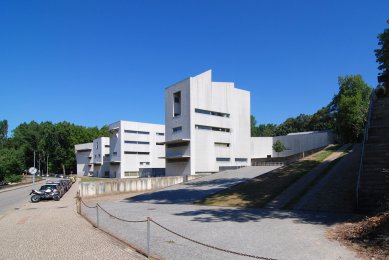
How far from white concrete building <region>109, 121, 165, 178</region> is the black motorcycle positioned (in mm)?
42386

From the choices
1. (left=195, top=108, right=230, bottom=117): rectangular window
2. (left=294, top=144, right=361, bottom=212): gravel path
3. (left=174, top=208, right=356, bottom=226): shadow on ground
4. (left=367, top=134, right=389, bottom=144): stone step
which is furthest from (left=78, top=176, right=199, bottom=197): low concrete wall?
(left=367, top=134, right=389, bottom=144): stone step

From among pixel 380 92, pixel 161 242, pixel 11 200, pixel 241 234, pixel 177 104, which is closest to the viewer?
pixel 161 242

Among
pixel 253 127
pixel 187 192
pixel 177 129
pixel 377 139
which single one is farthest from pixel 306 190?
pixel 253 127

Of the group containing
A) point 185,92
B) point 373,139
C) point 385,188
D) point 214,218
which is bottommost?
point 214,218

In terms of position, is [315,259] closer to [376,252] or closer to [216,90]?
[376,252]

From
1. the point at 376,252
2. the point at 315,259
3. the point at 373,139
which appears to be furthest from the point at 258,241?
the point at 373,139

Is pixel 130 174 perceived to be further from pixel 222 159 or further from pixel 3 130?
pixel 3 130

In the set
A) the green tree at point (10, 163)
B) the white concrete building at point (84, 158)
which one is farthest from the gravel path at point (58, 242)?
the white concrete building at point (84, 158)

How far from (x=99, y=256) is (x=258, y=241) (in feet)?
15.2

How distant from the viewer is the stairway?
15250mm

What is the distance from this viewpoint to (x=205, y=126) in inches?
2141

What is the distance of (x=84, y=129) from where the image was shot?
11600 centimetres

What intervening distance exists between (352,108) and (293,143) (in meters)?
12.7

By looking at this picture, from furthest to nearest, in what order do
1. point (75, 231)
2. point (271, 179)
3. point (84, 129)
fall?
point (84, 129) → point (271, 179) → point (75, 231)
